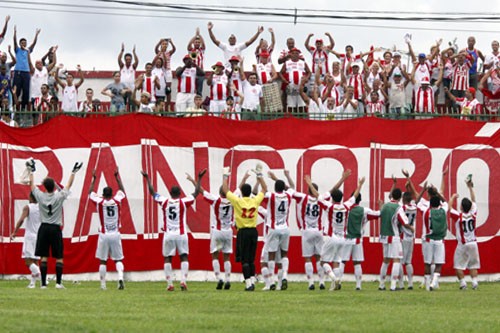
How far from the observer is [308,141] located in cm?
3175

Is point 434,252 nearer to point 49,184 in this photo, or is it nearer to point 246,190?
point 246,190

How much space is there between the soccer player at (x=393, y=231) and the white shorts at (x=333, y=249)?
1.04 meters

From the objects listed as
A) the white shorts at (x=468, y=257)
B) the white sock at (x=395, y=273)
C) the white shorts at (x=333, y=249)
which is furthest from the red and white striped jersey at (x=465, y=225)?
the white shorts at (x=333, y=249)

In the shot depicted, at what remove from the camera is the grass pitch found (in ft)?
58.6

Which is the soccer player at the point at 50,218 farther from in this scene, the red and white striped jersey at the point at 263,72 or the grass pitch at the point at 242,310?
the red and white striped jersey at the point at 263,72

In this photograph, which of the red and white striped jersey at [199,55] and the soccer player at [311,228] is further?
the red and white striped jersey at [199,55]

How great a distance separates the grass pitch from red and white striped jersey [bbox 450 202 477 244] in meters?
1.48

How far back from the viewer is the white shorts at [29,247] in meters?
28.4

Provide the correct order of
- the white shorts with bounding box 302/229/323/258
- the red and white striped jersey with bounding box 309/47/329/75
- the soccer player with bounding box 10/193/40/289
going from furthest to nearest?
the red and white striped jersey with bounding box 309/47/329/75 → the soccer player with bounding box 10/193/40/289 → the white shorts with bounding box 302/229/323/258

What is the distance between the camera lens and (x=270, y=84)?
33781mm

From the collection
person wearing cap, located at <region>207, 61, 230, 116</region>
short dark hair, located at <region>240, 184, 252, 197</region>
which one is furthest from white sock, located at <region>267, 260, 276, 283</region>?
person wearing cap, located at <region>207, 61, 230, 116</region>

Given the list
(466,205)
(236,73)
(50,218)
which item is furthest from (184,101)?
(466,205)

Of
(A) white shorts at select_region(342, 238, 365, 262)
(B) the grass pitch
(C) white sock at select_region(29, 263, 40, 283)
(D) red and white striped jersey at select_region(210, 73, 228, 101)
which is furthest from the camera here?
(D) red and white striped jersey at select_region(210, 73, 228, 101)

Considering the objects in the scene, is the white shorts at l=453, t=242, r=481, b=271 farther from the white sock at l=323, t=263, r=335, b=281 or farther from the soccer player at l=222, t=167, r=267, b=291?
the soccer player at l=222, t=167, r=267, b=291
